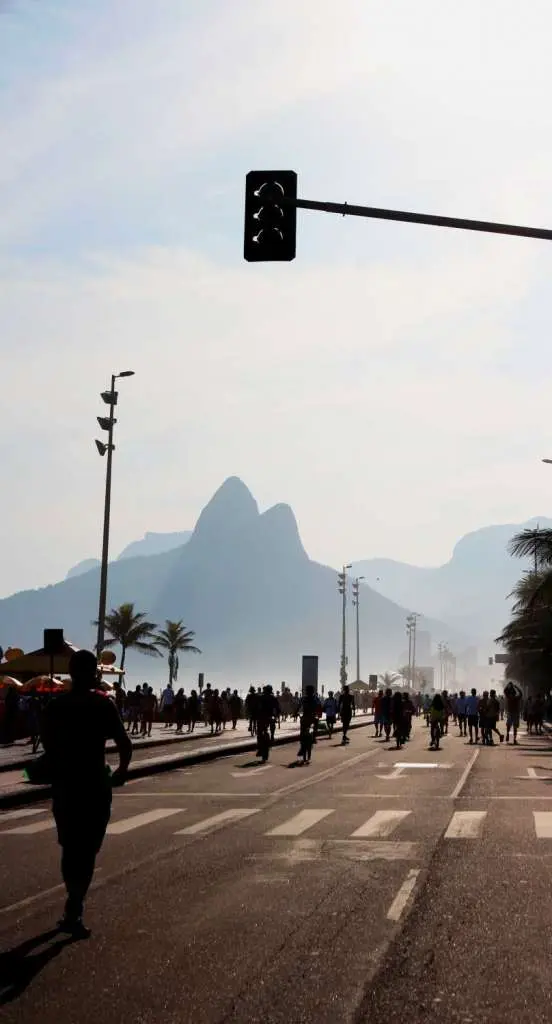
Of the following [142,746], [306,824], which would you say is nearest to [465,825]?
[306,824]

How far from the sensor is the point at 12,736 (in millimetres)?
38250

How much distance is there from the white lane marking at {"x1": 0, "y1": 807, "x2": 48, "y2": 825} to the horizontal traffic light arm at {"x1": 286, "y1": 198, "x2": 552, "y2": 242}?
858 centimetres

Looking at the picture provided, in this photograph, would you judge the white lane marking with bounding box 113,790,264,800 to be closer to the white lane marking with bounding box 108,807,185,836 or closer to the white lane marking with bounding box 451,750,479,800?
the white lane marking with bounding box 108,807,185,836

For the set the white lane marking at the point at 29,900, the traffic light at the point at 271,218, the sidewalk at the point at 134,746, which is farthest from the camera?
the sidewalk at the point at 134,746

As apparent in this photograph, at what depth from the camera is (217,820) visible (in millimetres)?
15898

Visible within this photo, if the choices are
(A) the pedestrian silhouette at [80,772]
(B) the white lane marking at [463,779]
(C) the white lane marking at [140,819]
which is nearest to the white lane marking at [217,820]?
(C) the white lane marking at [140,819]

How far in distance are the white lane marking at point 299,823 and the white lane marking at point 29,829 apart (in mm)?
2739

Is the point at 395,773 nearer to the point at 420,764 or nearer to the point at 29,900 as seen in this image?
the point at 420,764

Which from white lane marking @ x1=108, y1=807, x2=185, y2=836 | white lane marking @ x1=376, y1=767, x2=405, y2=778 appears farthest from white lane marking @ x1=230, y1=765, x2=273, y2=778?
white lane marking @ x1=108, y1=807, x2=185, y2=836

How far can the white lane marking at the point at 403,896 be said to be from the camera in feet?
29.5

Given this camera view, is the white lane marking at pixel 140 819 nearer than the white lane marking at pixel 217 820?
No

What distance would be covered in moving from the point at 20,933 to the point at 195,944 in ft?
3.99

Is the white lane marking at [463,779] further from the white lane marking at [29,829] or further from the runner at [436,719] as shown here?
the white lane marking at [29,829]

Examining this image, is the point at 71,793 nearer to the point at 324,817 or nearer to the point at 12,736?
the point at 324,817
